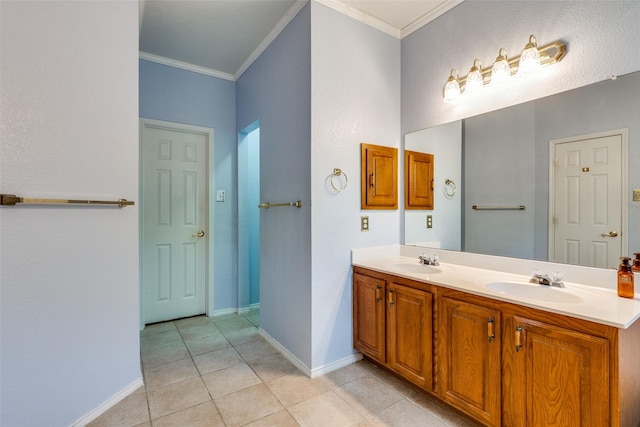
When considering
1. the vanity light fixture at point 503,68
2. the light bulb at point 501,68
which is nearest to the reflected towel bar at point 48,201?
the vanity light fixture at point 503,68

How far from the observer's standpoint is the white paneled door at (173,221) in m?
2.97

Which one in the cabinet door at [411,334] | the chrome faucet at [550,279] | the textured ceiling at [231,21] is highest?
the textured ceiling at [231,21]

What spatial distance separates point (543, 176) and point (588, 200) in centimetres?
25

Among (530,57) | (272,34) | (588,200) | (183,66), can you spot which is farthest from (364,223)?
(183,66)

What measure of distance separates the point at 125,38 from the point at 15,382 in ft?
6.19

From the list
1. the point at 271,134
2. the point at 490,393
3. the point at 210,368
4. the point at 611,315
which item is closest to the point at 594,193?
the point at 611,315

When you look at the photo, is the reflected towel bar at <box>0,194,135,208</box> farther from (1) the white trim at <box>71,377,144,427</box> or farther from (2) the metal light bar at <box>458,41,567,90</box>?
(2) the metal light bar at <box>458,41,567,90</box>

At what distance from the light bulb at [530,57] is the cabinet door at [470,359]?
133 centimetres

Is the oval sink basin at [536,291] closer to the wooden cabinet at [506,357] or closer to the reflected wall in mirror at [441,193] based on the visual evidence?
the wooden cabinet at [506,357]

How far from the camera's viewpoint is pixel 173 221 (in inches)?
122

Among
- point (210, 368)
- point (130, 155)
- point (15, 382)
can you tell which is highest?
point (130, 155)

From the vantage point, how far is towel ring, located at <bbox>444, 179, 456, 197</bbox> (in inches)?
87.5

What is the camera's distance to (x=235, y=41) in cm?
268

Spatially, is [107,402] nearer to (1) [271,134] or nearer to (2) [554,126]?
(1) [271,134]
